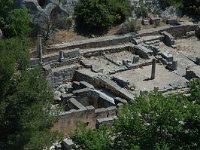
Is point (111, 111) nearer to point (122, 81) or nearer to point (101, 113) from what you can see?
point (101, 113)

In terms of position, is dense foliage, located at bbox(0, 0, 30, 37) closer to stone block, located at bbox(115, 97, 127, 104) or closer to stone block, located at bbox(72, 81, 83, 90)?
stone block, located at bbox(72, 81, 83, 90)

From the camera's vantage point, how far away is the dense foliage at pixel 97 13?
39688 millimetres

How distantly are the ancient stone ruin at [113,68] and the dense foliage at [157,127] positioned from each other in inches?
265

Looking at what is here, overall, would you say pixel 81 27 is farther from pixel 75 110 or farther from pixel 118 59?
pixel 75 110

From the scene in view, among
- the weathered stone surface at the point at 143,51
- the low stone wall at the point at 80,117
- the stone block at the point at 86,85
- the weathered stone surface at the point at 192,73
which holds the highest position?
the weathered stone surface at the point at 143,51

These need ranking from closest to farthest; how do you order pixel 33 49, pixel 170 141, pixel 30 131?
pixel 170 141, pixel 30 131, pixel 33 49

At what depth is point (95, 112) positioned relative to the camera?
103 feet

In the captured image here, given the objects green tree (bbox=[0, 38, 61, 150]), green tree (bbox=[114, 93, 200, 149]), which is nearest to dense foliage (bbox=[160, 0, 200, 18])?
green tree (bbox=[0, 38, 61, 150])

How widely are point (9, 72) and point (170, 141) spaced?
247 inches

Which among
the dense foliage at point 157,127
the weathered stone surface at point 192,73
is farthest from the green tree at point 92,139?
the weathered stone surface at point 192,73

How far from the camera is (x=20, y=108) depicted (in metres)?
24.4

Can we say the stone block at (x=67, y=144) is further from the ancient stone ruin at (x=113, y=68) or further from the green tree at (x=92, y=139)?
the ancient stone ruin at (x=113, y=68)

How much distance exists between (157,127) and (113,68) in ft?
45.3

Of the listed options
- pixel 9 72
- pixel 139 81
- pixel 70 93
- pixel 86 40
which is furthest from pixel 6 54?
pixel 86 40
